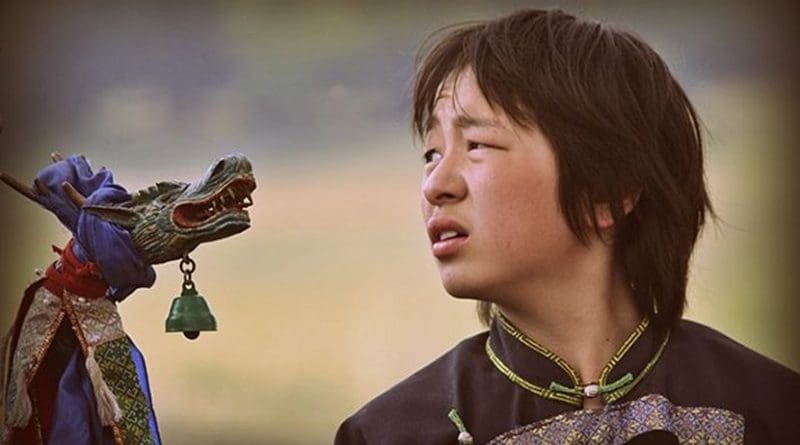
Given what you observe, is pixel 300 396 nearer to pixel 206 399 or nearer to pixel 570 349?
pixel 206 399

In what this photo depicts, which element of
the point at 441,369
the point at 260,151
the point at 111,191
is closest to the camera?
the point at 111,191

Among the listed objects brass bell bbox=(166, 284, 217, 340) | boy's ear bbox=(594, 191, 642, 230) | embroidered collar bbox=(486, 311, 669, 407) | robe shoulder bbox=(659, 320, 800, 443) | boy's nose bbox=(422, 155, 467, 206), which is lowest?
robe shoulder bbox=(659, 320, 800, 443)

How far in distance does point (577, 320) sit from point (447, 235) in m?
0.17

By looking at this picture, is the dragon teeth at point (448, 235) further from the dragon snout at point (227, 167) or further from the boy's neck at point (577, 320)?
the dragon snout at point (227, 167)

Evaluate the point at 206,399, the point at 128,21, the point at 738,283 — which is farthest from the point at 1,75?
the point at 738,283

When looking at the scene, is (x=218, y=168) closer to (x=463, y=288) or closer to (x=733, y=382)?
(x=463, y=288)

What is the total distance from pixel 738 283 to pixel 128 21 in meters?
0.80

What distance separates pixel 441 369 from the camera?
5.19 feet

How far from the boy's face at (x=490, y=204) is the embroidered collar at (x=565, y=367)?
0.06 metres

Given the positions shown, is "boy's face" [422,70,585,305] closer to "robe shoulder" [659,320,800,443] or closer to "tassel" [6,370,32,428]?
"robe shoulder" [659,320,800,443]

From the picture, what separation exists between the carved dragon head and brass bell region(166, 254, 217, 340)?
1.2 inches

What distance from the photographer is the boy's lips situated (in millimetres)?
1485

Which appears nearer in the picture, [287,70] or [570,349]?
[570,349]

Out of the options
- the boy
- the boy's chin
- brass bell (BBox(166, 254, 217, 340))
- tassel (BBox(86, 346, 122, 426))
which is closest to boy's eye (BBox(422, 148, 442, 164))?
the boy
